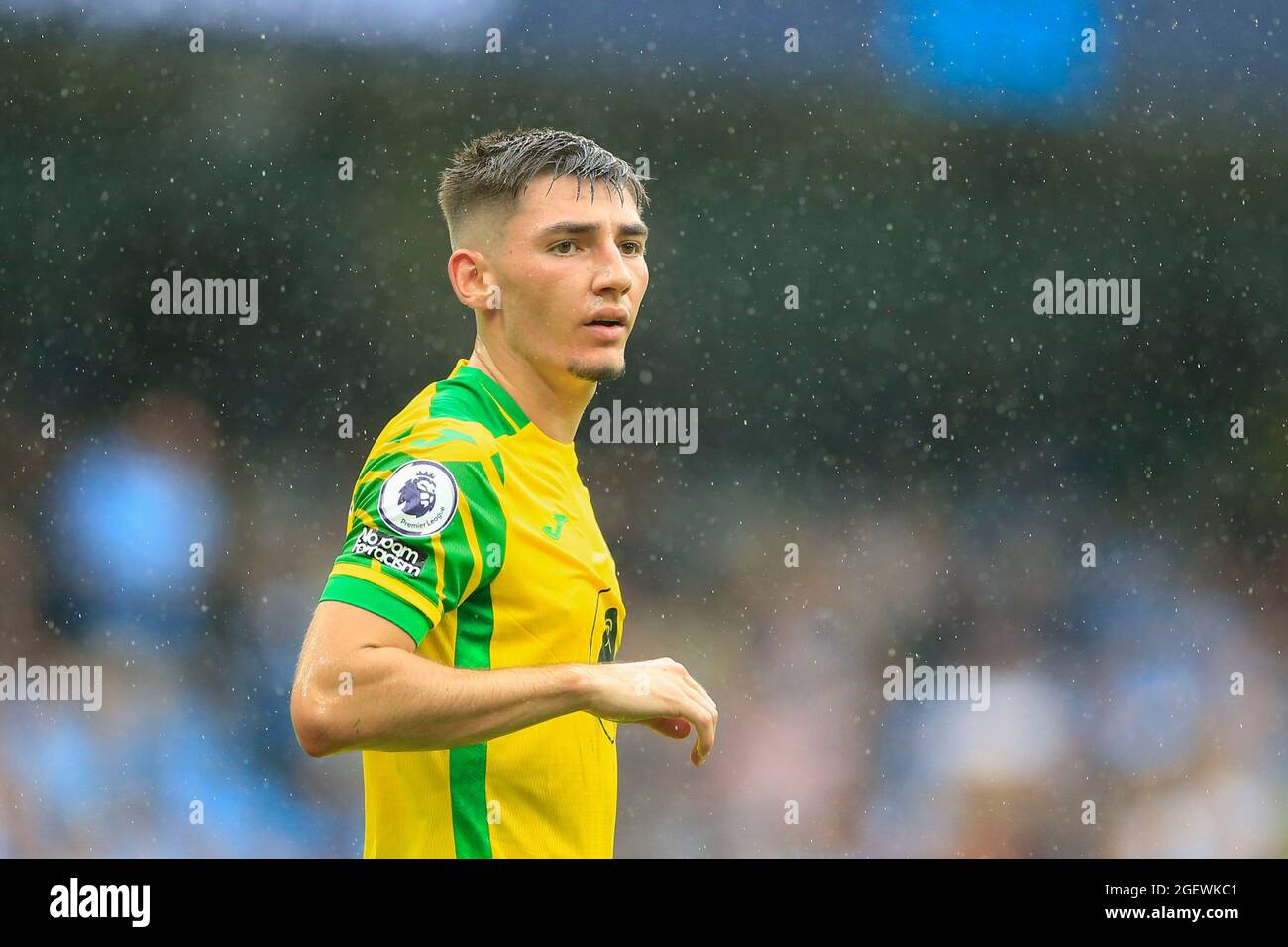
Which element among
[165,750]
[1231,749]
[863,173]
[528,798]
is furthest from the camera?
[863,173]

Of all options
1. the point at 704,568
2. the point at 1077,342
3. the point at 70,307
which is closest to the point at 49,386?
the point at 70,307

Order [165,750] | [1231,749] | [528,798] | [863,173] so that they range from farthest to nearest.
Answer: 1. [863,173]
2. [1231,749]
3. [165,750]
4. [528,798]

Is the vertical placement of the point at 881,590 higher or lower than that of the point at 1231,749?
higher

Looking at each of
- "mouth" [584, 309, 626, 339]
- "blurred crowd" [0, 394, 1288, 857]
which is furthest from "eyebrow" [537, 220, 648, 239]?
"blurred crowd" [0, 394, 1288, 857]

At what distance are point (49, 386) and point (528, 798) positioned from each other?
18.8 ft

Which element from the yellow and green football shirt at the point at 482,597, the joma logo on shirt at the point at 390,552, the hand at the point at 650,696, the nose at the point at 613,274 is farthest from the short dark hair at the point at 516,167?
the hand at the point at 650,696

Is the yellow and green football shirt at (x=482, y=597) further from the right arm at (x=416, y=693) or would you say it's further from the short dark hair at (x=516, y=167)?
the short dark hair at (x=516, y=167)

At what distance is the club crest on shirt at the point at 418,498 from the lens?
6.32ft

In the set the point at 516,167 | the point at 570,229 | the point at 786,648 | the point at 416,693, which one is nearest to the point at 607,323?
the point at 570,229

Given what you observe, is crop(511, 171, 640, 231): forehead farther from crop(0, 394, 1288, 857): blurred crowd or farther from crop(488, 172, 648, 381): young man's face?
crop(0, 394, 1288, 857): blurred crowd

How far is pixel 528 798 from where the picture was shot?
2.15m

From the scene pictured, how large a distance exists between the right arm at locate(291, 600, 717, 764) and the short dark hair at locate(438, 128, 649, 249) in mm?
908

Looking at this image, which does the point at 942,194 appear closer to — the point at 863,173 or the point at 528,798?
the point at 863,173

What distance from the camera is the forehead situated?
7.75 feet
